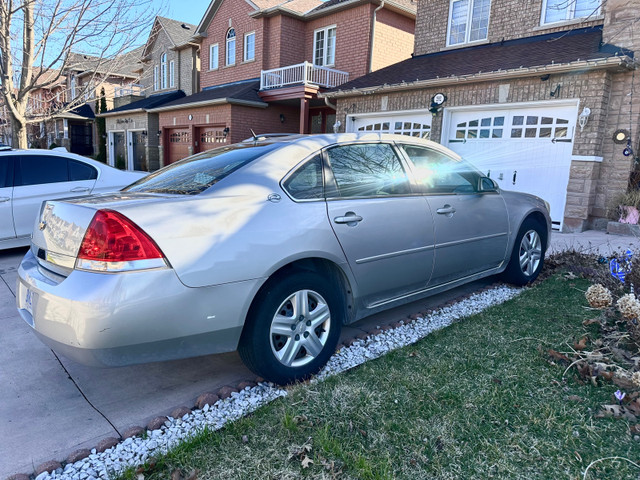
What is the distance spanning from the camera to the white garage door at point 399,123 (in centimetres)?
1143

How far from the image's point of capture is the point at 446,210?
152 inches

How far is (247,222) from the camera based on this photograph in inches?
103

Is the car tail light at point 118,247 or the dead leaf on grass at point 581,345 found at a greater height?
the car tail light at point 118,247

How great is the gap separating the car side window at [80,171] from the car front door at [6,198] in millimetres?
738

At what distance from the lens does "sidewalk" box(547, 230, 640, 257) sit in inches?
266

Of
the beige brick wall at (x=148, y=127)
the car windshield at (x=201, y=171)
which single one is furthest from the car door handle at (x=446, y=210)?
the beige brick wall at (x=148, y=127)

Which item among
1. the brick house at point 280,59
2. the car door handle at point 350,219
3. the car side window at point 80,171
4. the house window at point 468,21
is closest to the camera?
the car door handle at point 350,219

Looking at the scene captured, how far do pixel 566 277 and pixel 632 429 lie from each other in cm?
307

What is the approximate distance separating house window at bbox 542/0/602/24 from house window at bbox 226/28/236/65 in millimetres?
13301

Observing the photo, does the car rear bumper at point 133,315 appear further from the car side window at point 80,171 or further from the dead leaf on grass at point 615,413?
the car side window at point 80,171

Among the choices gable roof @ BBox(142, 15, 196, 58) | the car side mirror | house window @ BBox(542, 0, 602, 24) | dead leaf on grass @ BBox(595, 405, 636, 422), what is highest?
gable roof @ BBox(142, 15, 196, 58)

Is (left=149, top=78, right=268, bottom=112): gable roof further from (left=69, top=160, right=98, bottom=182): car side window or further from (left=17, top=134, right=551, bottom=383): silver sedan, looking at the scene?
(left=17, top=134, right=551, bottom=383): silver sedan

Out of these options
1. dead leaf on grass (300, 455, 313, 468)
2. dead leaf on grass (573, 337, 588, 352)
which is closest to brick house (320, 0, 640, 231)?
dead leaf on grass (573, 337, 588, 352)

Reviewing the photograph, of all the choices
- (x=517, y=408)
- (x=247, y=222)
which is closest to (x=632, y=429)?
(x=517, y=408)
